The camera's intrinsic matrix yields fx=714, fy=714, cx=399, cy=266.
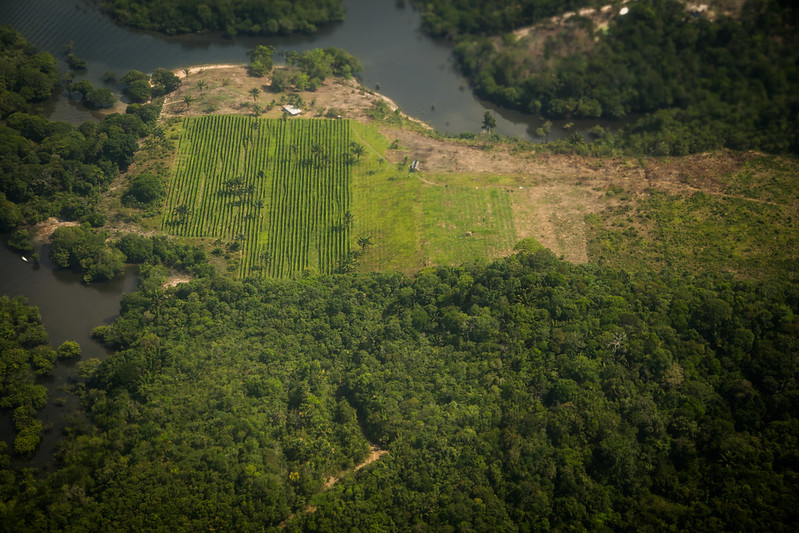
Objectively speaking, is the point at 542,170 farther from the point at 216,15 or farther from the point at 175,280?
the point at 216,15

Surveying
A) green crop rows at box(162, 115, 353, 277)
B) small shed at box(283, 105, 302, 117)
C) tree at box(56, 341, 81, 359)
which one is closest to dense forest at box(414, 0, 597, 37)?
green crop rows at box(162, 115, 353, 277)

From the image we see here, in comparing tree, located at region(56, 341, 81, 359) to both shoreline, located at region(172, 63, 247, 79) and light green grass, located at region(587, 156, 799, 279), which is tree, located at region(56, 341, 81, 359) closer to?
shoreline, located at region(172, 63, 247, 79)

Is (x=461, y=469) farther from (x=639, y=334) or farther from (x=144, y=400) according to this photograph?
(x=144, y=400)

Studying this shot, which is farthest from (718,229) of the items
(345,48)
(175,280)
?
(345,48)

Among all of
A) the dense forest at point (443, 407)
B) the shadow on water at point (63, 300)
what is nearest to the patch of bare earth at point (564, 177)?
the dense forest at point (443, 407)

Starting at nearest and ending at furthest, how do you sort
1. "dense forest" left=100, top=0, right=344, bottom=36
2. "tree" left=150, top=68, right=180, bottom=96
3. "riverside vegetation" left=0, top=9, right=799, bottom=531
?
"riverside vegetation" left=0, top=9, right=799, bottom=531 < "tree" left=150, top=68, right=180, bottom=96 < "dense forest" left=100, top=0, right=344, bottom=36

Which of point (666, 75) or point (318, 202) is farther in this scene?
point (666, 75)

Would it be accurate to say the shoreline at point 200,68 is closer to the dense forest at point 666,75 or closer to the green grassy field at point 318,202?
the green grassy field at point 318,202
